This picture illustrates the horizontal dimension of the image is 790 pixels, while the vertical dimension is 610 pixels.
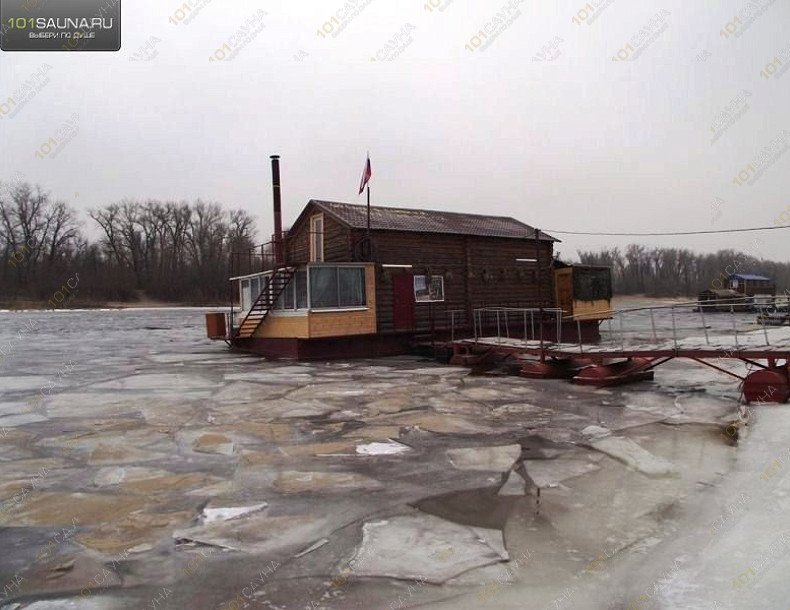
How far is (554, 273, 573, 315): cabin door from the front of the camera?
75.8ft

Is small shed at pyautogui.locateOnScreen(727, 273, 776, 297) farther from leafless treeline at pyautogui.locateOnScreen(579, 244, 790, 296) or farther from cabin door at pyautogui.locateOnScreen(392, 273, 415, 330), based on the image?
cabin door at pyautogui.locateOnScreen(392, 273, 415, 330)

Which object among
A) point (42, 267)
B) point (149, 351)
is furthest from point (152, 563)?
point (42, 267)

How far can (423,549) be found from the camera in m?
4.12

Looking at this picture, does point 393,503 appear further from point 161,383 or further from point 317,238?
point 317,238

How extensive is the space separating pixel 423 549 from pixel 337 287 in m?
13.8

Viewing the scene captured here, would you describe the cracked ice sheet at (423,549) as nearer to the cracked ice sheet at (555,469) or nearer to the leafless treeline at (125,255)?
the cracked ice sheet at (555,469)

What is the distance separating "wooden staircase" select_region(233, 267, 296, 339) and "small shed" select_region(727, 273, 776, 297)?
5844 centimetres

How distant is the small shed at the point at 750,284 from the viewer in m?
60.8

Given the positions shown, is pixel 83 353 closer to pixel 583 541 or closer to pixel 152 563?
pixel 152 563

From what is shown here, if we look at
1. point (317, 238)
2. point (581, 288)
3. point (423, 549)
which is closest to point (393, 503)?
point (423, 549)

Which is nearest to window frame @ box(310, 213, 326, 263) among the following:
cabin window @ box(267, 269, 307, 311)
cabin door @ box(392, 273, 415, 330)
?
cabin window @ box(267, 269, 307, 311)

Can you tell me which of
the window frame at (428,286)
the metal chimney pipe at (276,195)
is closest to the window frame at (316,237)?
the metal chimney pipe at (276,195)

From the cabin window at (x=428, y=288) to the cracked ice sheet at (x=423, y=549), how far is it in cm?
1497

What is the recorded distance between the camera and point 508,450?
6738 mm
